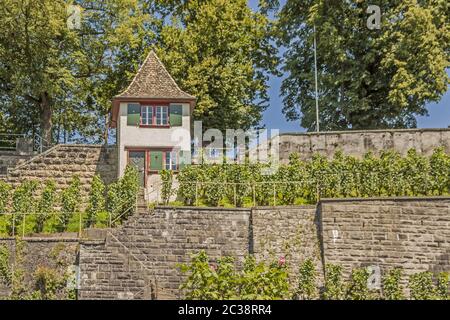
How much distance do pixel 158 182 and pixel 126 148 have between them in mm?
1890

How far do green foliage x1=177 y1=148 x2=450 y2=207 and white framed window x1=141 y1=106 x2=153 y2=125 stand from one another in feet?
11.0

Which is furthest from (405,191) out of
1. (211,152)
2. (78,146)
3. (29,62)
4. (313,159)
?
(29,62)

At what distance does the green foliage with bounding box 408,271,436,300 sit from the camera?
22016 mm

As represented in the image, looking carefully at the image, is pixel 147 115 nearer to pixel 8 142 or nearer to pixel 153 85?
pixel 153 85

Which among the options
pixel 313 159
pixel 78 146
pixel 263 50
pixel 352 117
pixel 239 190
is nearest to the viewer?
pixel 239 190

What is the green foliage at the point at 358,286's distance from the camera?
22469 millimetres

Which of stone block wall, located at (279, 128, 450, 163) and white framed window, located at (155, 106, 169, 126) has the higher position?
white framed window, located at (155, 106, 169, 126)

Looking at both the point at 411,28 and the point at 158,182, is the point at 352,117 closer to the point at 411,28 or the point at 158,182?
the point at 411,28

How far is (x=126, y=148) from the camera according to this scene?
28984 millimetres

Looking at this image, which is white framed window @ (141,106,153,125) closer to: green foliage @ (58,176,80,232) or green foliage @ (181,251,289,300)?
green foliage @ (58,176,80,232)

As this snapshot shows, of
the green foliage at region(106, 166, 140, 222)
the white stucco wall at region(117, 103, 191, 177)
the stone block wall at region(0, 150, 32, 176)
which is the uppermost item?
the white stucco wall at region(117, 103, 191, 177)

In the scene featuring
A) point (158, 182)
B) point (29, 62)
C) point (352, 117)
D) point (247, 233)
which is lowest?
point (247, 233)

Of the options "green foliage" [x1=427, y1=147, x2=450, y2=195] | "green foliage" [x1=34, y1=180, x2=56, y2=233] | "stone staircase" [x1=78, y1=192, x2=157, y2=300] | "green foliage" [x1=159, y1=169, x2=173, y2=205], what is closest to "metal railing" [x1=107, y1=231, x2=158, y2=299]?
"stone staircase" [x1=78, y1=192, x2=157, y2=300]

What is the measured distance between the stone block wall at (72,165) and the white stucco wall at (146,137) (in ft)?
6.28
